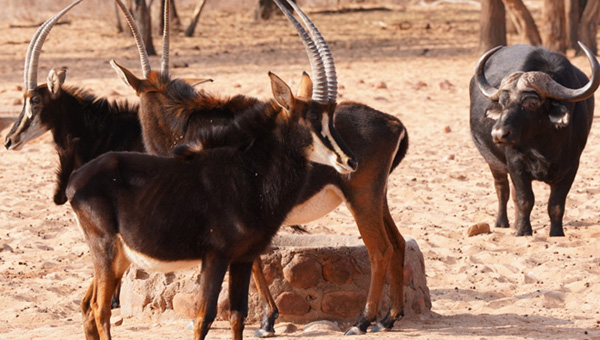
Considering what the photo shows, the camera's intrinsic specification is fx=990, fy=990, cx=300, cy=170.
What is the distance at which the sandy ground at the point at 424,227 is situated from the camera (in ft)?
21.4

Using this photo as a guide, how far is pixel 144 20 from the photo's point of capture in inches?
873

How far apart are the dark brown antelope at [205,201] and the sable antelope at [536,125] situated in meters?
3.74

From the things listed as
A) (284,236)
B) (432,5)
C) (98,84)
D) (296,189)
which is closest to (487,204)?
(284,236)

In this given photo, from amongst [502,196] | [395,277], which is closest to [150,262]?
[395,277]


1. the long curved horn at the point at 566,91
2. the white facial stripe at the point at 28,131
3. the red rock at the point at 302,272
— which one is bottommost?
the red rock at the point at 302,272

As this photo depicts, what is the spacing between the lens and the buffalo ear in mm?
8734

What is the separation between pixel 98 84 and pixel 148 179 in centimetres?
1328

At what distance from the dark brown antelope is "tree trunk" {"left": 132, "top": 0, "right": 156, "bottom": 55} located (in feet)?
57.1

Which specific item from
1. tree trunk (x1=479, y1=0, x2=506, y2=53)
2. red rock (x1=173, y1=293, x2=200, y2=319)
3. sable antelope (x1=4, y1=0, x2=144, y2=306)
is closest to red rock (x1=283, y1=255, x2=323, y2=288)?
red rock (x1=173, y1=293, x2=200, y2=319)

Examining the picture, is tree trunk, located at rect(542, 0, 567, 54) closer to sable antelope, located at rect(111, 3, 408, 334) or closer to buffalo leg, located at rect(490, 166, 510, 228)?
buffalo leg, located at rect(490, 166, 510, 228)

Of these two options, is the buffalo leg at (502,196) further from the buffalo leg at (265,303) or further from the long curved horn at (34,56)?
the long curved horn at (34,56)

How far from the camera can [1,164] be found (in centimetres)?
1223

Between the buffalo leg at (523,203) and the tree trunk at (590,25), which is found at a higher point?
the buffalo leg at (523,203)

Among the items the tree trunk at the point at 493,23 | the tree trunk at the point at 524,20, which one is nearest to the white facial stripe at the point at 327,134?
the tree trunk at the point at 524,20
